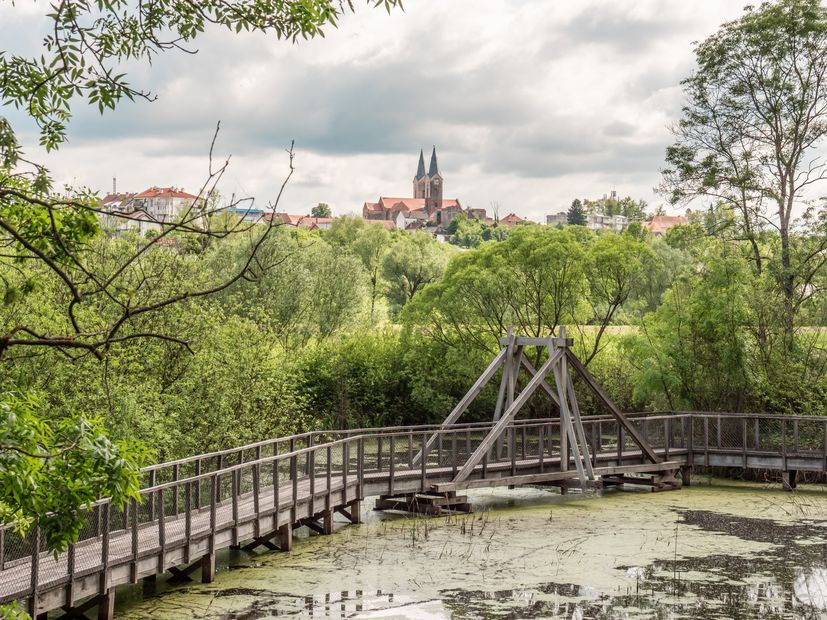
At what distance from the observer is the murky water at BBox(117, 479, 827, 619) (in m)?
13.9

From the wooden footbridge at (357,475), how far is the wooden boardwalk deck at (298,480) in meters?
0.03

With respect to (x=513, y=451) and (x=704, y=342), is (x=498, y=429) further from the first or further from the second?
(x=704, y=342)

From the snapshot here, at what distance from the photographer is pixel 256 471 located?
16906mm

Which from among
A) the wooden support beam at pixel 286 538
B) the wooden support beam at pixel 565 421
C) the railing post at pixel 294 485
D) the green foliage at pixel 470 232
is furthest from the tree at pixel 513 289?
the green foliage at pixel 470 232

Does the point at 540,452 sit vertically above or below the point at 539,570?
above

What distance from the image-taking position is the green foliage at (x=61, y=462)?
5590 millimetres

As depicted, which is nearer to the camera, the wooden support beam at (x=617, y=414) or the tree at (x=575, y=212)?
the wooden support beam at (x=617, y=414)

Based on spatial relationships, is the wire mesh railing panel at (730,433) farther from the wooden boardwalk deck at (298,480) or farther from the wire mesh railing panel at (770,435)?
the wire mesh railing panel at (770,435)

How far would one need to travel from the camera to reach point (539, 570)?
16.1 metres

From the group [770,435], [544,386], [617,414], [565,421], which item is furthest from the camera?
[770,435]

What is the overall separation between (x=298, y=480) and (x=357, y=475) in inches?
45.8

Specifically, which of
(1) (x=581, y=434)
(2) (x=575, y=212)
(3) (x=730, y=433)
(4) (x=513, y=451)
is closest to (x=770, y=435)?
(3) (x=730, y=433)

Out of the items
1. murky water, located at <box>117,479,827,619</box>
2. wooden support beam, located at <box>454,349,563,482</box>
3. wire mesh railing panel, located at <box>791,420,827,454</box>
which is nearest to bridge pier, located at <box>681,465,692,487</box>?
wire mesh railing panel, located at <box>791,420,827,454</box>

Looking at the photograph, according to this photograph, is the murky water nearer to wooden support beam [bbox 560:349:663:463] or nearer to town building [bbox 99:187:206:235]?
wooden support beam [bbox 560:349:663:463]
